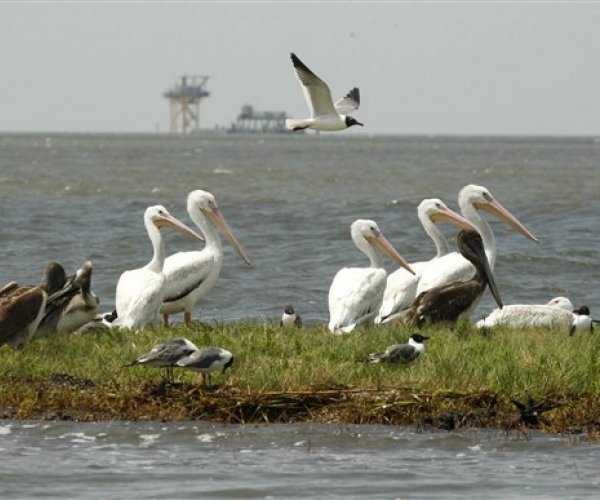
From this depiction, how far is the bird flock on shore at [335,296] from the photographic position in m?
10.3

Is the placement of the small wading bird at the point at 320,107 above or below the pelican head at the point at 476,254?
above

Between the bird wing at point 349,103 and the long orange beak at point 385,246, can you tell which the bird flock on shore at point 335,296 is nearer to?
the long orange beak at point 385,246

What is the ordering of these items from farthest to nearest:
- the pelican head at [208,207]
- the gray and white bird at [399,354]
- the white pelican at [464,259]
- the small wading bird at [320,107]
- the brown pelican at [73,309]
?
the small wading bird at [320,107] < the pelican head at [208,207] < the white pelican at [464,259] < the brown pelican at [73,309] < the gray and white bird at [399,354]

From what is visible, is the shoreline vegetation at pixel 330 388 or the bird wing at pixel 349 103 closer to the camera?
the shoreline vegetation at pixel 330 388

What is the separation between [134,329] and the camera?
11492 millimetres

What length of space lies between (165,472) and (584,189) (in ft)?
135

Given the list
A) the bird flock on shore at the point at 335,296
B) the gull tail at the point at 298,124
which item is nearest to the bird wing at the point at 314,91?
the gull tail at the point at 298,124

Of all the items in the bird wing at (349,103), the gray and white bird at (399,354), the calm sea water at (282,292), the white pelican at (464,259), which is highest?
the bird wing at (349,103)

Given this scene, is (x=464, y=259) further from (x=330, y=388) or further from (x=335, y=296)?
(x=330, y=388)

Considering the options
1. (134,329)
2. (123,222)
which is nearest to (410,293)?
(134,329)

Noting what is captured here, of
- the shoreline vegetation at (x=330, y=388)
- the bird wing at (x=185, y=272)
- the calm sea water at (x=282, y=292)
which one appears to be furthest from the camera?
the bird wing at (x=185, y=272)

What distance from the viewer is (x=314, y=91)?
60.5ft

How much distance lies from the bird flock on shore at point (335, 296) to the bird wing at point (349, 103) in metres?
4.71

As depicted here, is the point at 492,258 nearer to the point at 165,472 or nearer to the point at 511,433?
the point at 511,433
